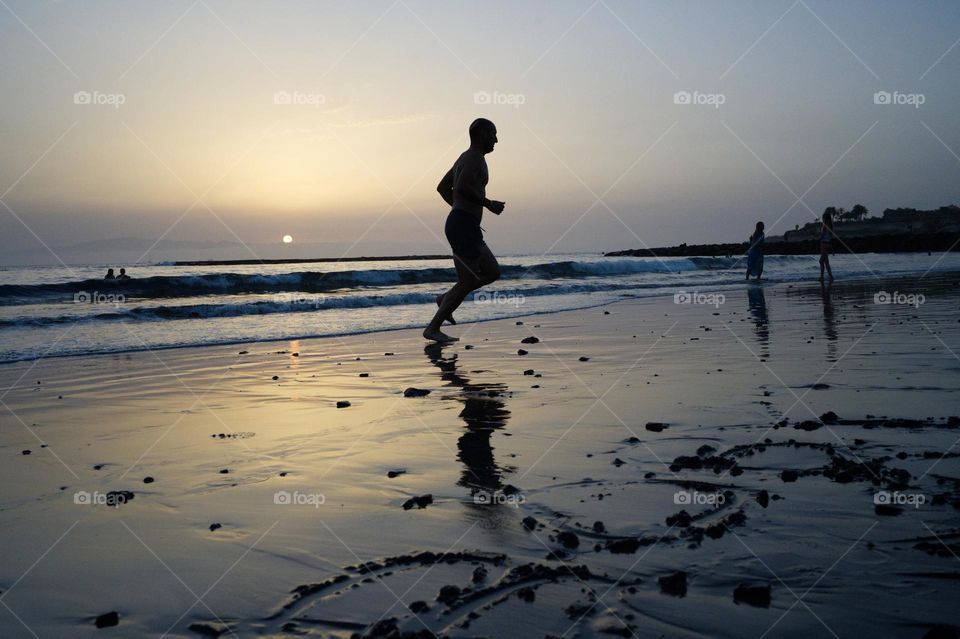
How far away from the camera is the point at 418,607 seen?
2.45 m

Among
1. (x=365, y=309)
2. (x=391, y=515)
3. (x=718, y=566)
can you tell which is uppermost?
(x=365, y=309)

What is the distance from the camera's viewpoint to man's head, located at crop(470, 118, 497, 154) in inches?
376

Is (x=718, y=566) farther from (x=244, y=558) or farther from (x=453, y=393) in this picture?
(x=453, y=393)

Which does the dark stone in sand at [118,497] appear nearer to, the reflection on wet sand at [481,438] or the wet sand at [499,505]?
the wet sand at [499,505]

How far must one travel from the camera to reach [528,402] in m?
6.05

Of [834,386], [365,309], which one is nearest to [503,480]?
[834,386]

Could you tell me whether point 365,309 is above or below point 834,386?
above

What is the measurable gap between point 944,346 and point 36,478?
25.7ft

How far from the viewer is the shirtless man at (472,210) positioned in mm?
9586

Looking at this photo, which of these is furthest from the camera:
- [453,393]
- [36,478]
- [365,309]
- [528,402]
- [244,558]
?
[365,309]
